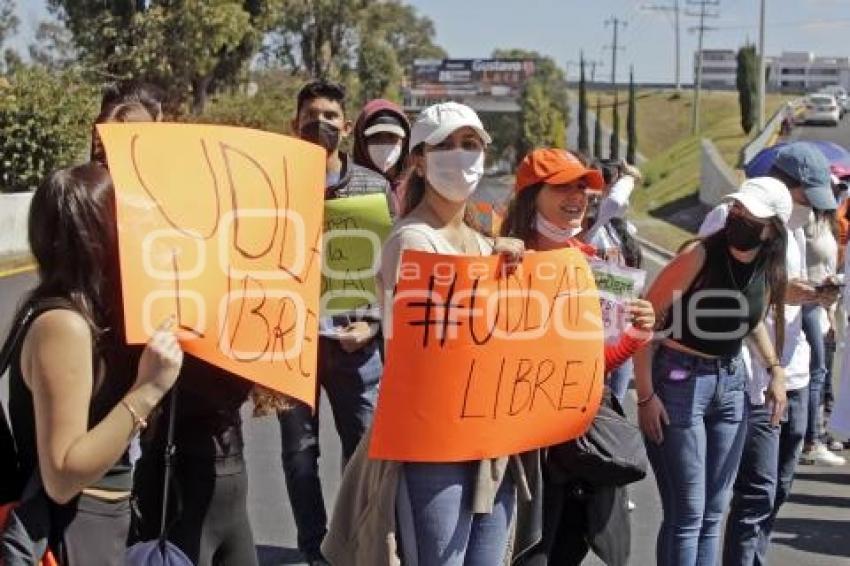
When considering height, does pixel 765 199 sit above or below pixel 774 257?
above

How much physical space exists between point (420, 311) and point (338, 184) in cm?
157

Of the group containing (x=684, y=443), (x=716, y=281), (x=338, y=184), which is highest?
(x=338, y=184)

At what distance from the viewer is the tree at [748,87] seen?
5100cm

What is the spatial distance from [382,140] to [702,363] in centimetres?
163

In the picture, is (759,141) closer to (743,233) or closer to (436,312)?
(743,233)

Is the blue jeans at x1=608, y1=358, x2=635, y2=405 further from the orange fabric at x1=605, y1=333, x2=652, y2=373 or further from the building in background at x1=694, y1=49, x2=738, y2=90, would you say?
the building in background at x1=694, y1=49, x2=738, y2=90

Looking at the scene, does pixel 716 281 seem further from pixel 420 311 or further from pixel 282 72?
pixel 282 72

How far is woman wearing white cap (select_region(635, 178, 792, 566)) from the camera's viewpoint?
3.94 m

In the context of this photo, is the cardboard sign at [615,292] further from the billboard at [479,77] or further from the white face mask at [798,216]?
the billboard at [479,77]

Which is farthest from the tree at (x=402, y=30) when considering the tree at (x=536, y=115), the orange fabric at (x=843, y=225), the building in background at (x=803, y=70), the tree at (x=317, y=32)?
the building in background at (x=803, y=70)

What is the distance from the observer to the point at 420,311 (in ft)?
9.66

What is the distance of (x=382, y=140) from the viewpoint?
4.82 m

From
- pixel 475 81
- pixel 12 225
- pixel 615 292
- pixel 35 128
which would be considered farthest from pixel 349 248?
pixel 475 81

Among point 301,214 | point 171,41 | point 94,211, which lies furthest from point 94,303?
point 171,41
